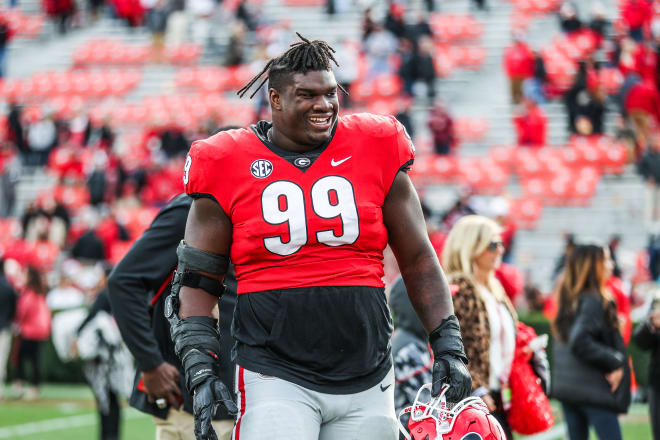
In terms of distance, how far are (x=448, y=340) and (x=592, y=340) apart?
2986mm

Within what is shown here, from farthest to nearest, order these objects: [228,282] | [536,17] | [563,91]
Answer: [536,17]
[563,91]
[228,282]

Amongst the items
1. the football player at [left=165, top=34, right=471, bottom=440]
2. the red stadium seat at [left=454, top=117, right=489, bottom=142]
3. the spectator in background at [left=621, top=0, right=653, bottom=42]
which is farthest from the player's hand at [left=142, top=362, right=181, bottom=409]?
the spectator in background at [left=621, top=0, right=653, bottom=42]

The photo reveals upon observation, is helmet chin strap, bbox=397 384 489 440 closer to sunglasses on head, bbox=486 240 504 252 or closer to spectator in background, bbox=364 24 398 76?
sunglasses on head, bbox=486 240 504 252

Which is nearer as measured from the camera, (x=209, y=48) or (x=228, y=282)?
(x=228, y=282)

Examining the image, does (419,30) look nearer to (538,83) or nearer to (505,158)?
(538,83)

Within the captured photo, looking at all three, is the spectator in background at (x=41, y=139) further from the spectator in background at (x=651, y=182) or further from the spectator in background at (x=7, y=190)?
the spectator in background at (x=651, y=182)

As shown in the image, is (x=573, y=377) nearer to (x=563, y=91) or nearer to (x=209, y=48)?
(x=563, y=91)

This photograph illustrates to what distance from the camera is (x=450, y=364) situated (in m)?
3.76

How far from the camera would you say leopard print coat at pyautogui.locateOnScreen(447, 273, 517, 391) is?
512 cm

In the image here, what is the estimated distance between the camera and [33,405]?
13.2m

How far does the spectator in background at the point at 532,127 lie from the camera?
755 inches

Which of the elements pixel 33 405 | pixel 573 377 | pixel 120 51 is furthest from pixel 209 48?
pixel 573 377

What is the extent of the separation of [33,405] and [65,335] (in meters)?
2.71

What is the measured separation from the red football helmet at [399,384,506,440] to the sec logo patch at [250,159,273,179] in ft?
3.05
